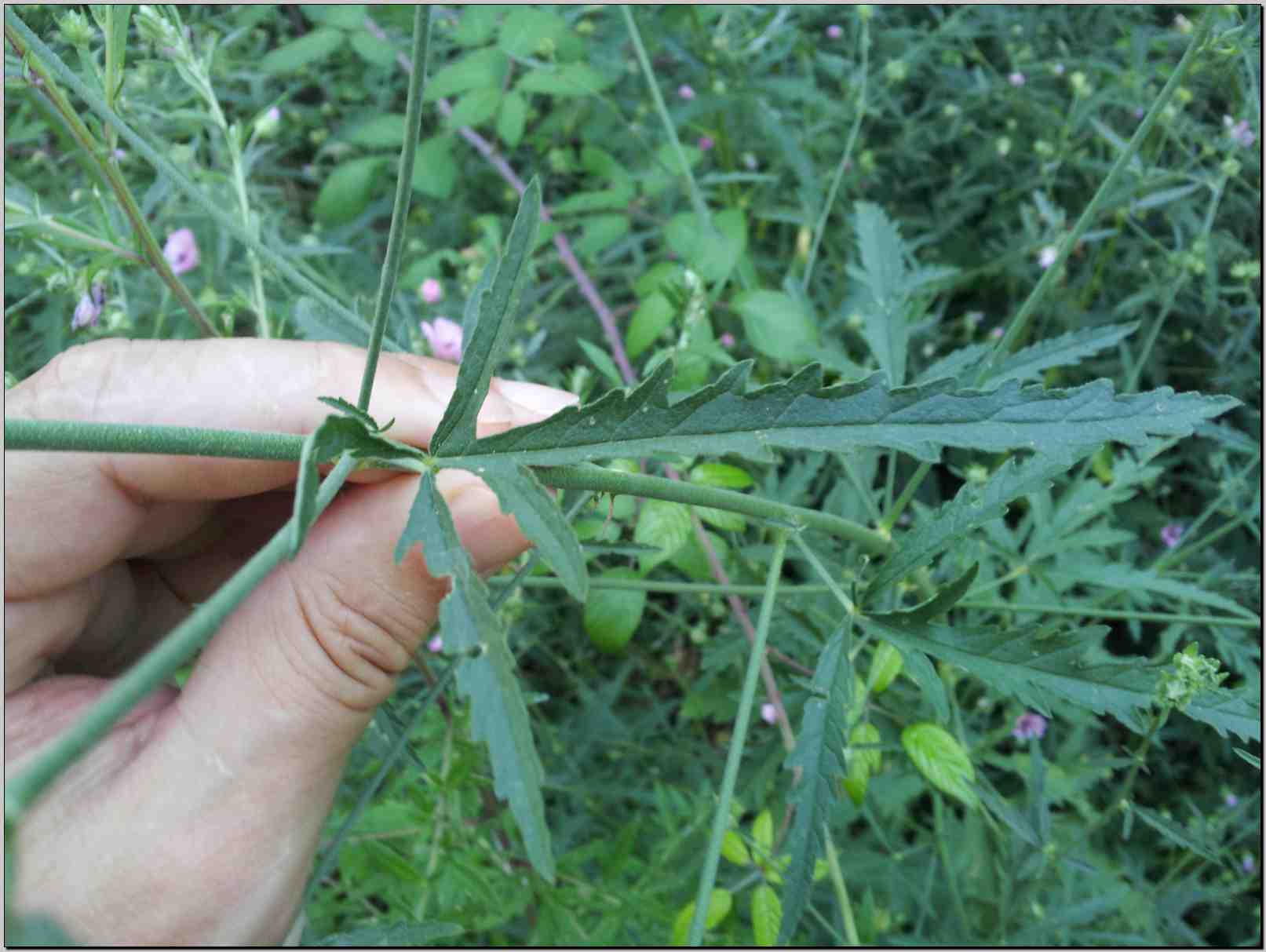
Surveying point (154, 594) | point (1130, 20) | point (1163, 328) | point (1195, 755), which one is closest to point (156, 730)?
point (154, 594)

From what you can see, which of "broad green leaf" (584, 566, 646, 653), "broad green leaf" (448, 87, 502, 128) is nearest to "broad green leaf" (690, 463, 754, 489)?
"broad green leaf" (584, 566, 646, 653)

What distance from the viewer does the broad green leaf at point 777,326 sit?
79.0 inches

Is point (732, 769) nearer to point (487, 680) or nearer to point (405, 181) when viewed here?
point (487, 680)

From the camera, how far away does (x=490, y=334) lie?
1.00 metres

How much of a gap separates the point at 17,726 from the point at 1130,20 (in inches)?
139

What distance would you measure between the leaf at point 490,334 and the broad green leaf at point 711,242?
1.14m

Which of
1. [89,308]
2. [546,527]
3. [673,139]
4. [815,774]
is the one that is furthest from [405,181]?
[673,139]

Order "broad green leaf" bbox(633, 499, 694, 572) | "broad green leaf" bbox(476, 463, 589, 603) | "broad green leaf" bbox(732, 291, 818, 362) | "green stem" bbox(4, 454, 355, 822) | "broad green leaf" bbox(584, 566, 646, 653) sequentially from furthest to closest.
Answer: "broad green leaf" bbox(732, 291, 818, 362), "broad green leaf" bbox(584, 566, 646, 653), "broad green leaf" bbox(633, 499, 694, 572), "broad green leaf" bbox(476, 463, 589, 603), "green stem" bbox(4, 454, 355, 822)

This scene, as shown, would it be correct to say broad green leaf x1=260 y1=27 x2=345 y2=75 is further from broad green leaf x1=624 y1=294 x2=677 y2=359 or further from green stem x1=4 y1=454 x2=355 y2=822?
green stem x1=4 y1=454 x2=355 y2=822

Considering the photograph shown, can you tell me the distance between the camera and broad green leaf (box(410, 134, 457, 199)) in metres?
2.43

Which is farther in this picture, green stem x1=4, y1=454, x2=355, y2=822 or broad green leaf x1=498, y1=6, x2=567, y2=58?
broad green leaf x1=498, y1=6, x2=567, y2=58

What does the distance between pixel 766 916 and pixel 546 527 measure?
0.99m

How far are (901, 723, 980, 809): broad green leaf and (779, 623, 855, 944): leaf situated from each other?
40 cm

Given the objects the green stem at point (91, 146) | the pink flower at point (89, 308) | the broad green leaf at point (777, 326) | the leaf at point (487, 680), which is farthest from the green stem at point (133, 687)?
the broad green leaf at point (777, 326)
